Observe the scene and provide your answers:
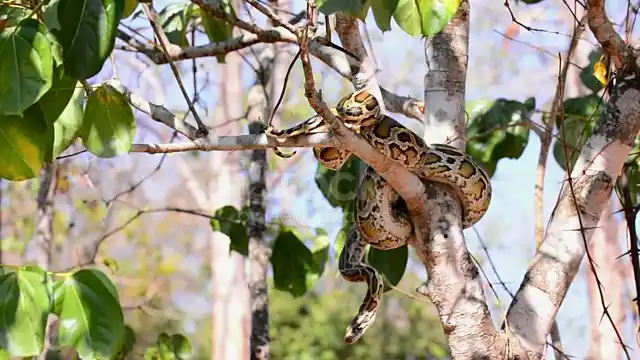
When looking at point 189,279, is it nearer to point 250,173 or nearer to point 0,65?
point 250,173

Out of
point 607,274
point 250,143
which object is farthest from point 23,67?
point 607,274

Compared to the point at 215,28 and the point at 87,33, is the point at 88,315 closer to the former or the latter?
the point at 87,33

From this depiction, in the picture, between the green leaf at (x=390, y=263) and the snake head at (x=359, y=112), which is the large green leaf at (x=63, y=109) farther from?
the green leaf at (x=390, y=263)

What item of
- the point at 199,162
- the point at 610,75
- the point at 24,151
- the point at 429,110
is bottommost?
the point at 24,151

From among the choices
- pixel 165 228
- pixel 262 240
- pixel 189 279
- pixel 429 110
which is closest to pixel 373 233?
pixel 429 110

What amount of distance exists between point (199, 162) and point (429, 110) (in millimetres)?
11073

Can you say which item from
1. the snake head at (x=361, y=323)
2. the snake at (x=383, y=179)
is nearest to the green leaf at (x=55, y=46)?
the snake at (x=383, y=179)

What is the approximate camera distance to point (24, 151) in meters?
1.45

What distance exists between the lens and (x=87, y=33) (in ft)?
4.66

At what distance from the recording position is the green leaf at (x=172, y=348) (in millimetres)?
2801

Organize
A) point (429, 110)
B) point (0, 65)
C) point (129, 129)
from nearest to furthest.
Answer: point (0, 65) < point (129, 129) < point (429, 110)

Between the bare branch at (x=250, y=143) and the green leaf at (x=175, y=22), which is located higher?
the green leaf at (x=175, y=22)

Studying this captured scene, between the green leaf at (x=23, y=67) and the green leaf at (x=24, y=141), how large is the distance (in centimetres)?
10

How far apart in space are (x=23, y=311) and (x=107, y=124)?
15.1 inches
